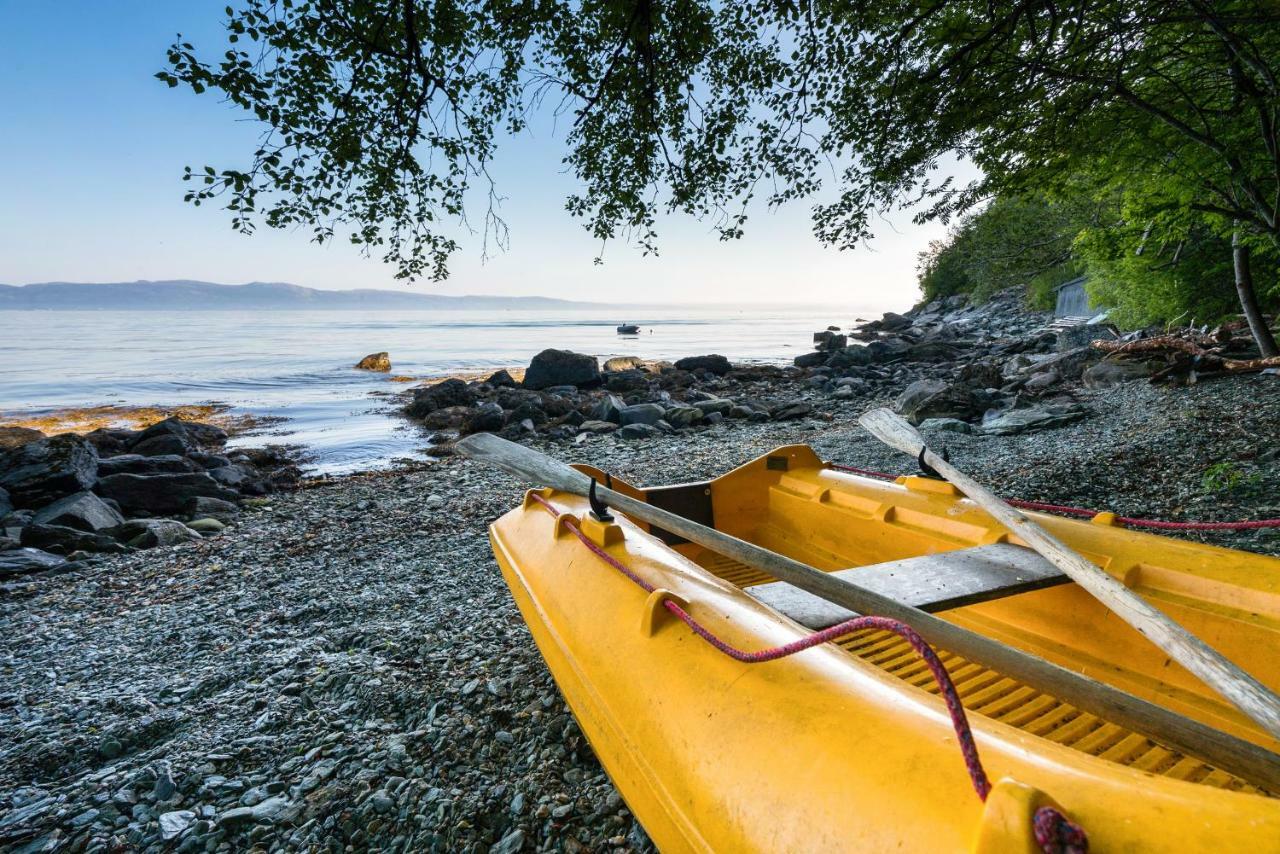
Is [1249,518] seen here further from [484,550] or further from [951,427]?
[484,550]

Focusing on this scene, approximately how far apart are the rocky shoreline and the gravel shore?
0.6 inches

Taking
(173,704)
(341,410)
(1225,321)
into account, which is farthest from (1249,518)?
(341,410)

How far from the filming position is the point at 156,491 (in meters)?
8.63

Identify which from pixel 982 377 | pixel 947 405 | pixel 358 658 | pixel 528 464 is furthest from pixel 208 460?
pixel 982 377

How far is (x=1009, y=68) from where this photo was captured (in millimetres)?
5902

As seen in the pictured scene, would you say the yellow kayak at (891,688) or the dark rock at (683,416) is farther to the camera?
the dark rock at (683,416)

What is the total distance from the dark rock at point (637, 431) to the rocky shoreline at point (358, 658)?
2.56 meters

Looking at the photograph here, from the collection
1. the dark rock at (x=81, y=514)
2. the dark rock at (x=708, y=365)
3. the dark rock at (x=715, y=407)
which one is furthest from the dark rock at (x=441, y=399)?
the dark rock at (x=708, y=365)

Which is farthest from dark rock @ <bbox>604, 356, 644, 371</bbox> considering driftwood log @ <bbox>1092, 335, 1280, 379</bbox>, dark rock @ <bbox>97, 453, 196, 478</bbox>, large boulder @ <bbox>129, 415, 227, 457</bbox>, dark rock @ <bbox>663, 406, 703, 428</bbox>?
driftwood log @ <bbox>1092, 335, 1280, 379</bbox>

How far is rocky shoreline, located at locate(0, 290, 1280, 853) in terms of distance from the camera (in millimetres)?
2619

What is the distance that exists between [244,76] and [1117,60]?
8219mm

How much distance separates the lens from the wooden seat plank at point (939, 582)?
7.89 feet

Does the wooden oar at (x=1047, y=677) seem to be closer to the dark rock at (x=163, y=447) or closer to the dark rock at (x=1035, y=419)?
the dark rock at (x=1035, y=419)

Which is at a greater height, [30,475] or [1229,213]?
[1229,213]
